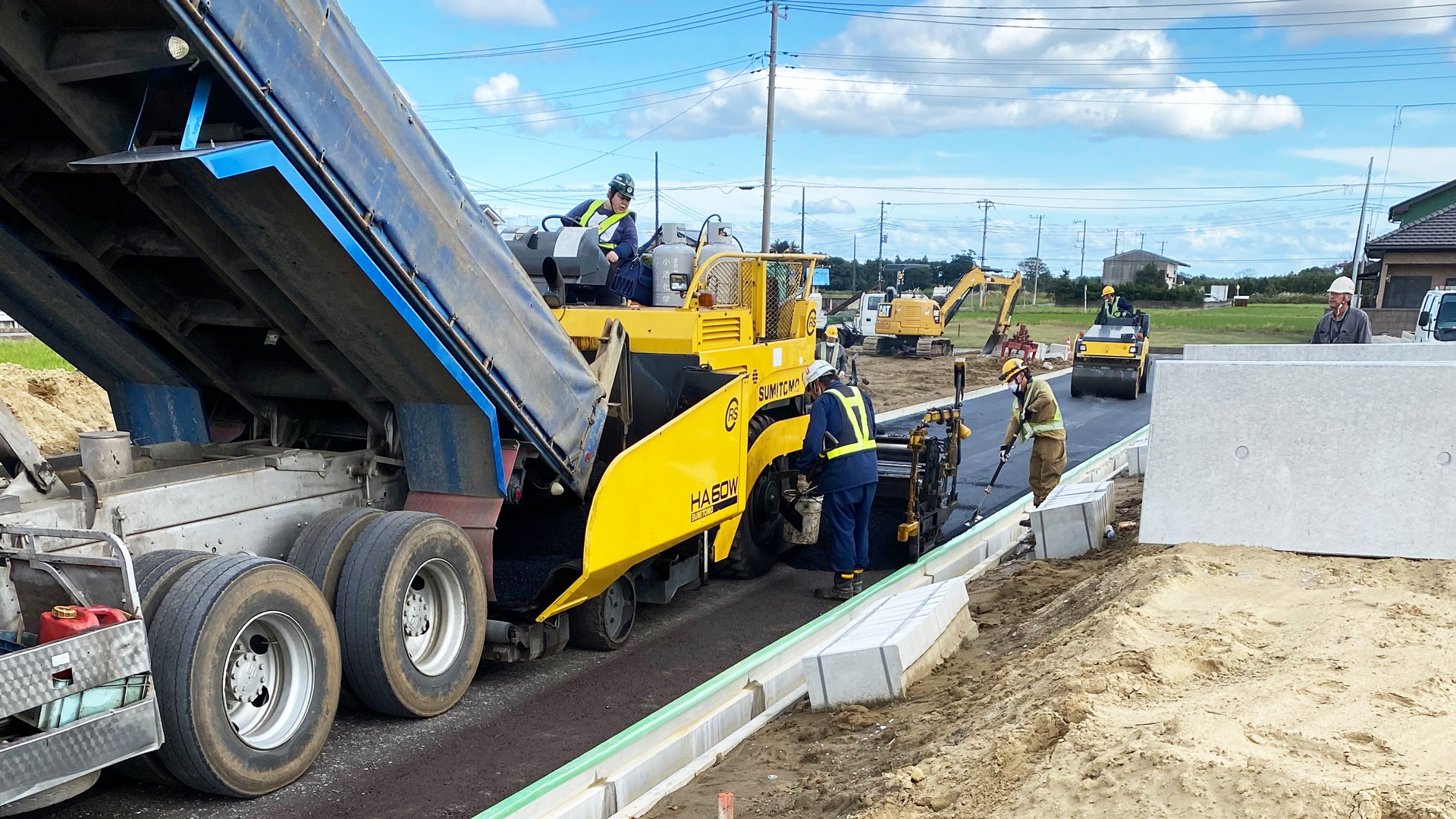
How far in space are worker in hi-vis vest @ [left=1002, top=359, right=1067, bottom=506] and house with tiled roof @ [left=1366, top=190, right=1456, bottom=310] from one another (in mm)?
30111

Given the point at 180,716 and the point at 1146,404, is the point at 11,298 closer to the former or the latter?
the point at 180,716

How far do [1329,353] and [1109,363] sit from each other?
13604 mm

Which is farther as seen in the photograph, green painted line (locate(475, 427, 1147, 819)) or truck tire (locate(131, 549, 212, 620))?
truck tire (locate(131, 549, 212, 620))

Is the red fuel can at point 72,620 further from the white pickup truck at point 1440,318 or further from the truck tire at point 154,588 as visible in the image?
the white pickup truck at point 1440,318

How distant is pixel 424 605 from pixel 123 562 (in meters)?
1.69

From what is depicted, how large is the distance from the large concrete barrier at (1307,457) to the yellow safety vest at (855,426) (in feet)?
6.16

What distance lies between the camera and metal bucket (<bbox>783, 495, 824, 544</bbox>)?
26.8 feet

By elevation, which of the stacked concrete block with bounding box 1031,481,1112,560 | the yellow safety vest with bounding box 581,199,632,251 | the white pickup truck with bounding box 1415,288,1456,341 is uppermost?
the yellow safety vest with bounding box 581,199,632,251

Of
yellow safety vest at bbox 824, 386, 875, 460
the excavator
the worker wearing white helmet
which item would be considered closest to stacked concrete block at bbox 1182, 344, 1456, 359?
the worker wearing white helmet

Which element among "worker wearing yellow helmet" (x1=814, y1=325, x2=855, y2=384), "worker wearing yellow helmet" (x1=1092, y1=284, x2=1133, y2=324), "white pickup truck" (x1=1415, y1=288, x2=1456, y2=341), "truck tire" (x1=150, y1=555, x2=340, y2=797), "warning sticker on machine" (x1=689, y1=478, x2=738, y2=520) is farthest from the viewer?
"worker wearing yellow helmet" (x1=1092, y1=284, x2=1133, y2=324)

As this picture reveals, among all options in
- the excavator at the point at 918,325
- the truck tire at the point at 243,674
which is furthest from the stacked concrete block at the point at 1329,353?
the excavator at the point at 918,325

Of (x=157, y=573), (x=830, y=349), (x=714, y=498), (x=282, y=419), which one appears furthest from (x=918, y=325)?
(x=157, y=573)

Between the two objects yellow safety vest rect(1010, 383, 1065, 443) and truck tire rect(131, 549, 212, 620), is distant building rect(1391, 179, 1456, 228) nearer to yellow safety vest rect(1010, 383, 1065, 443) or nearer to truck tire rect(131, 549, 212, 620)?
yellow safety vest rect(1010, 383, 1065, 443)

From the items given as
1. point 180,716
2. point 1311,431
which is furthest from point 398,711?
point 1311,431
